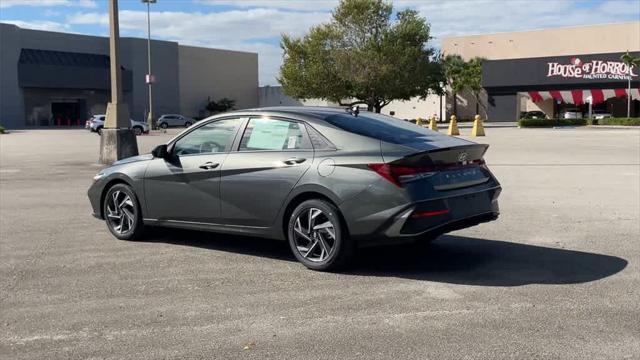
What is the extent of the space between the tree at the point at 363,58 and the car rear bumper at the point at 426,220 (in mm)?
48706

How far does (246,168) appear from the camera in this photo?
670 cm

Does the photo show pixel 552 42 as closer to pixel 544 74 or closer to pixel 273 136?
pixel 544 74

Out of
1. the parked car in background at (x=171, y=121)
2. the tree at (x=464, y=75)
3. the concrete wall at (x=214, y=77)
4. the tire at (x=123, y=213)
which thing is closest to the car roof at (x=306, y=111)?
the tire at (x=123, y=213)

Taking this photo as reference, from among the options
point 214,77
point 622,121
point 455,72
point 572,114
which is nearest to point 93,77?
point 214,77

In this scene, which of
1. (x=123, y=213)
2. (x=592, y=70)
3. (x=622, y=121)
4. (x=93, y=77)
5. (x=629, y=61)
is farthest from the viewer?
(x=93, y=77)

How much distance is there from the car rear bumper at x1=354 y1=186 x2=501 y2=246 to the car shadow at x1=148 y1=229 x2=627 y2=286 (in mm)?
446

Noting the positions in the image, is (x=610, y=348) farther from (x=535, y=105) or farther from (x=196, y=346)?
(x=535, y=105)

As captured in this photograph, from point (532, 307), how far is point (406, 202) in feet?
4.37

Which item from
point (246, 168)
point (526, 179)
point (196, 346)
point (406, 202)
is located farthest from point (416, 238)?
point (526, 179)

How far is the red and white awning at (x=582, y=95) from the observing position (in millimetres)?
61219

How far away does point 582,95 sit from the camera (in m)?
62.8

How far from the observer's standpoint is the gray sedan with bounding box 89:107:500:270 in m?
5.88

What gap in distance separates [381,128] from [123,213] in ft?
10.9

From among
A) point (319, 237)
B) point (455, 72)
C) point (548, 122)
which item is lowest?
point (319, 237)
